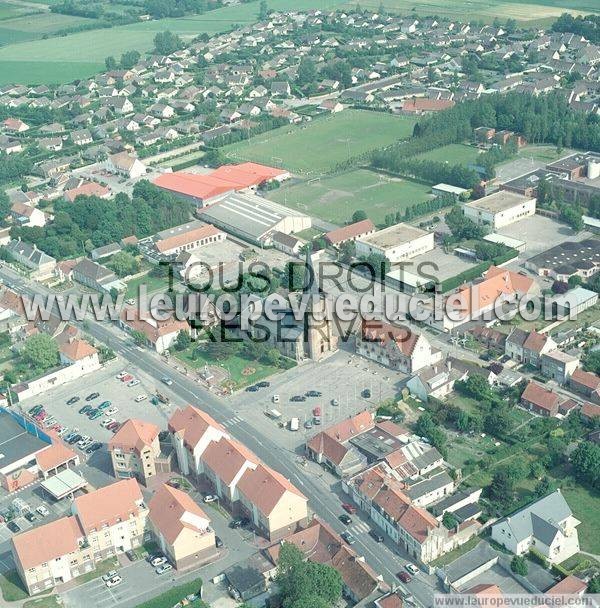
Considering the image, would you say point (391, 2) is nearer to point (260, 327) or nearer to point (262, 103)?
point (262, 103)

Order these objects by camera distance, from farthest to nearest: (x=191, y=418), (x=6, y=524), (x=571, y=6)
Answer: (x=571, y=6) < (x=191, y=418) < (x=6, y=524)

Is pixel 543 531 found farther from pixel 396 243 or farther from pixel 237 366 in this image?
pixel 396 243

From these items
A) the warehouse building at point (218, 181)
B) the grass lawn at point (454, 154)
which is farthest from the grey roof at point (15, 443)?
the grass lawn at point (454, 154)

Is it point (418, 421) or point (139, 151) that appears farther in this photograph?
point (139, 151)

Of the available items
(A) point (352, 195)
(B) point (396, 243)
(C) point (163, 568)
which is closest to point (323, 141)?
(A) point (352, 195)

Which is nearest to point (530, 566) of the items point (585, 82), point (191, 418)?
point (191, 418)
